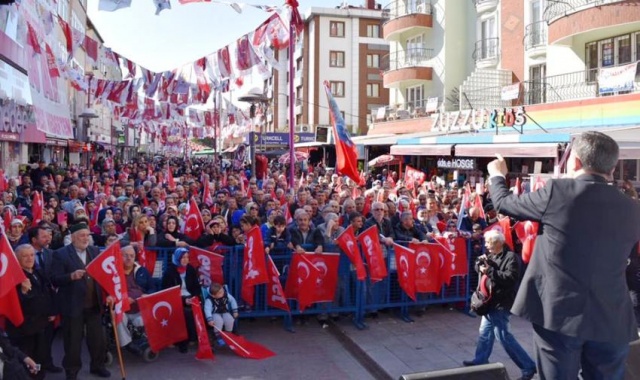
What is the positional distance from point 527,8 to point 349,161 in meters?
15.3

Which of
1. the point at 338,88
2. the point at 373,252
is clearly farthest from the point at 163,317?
the point at 338,88

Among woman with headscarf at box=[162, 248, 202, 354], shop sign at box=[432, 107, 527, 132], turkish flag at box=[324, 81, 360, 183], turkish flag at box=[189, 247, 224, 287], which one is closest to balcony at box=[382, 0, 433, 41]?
shop sign at box=[432, 107, 527, 132]

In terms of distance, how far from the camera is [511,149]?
1622cm

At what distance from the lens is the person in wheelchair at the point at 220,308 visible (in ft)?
22.3

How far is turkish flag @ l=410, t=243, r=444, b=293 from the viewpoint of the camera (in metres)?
7.97

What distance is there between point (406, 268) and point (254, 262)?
215 cm

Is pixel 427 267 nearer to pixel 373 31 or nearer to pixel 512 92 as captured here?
pixel 512 92

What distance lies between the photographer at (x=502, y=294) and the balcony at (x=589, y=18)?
14.3m

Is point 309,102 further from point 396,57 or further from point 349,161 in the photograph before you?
point 349,161

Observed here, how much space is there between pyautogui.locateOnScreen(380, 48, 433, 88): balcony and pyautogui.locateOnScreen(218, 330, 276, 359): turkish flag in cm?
2483

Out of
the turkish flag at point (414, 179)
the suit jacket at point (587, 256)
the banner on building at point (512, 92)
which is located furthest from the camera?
the banner on building at point (512, 92)

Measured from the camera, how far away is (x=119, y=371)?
618 cm

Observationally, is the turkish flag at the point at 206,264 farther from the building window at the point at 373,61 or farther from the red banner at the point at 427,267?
the building window at the point at 373,61

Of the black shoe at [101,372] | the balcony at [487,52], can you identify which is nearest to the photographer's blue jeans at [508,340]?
the black shoe at [101,372]
